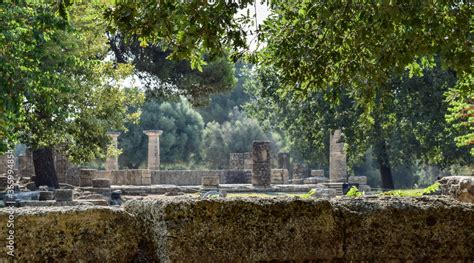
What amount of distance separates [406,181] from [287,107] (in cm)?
2219

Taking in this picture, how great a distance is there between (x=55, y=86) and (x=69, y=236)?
11.5 m

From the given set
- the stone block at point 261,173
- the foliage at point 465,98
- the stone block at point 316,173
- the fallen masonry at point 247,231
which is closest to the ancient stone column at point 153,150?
the stone block at point 316,173

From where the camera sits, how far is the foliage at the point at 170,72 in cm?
3575

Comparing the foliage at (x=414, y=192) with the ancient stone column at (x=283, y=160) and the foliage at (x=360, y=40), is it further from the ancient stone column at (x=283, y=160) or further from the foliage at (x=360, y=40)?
the ancient stone column at (x=283, y=160)

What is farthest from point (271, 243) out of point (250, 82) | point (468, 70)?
point (250, 82)

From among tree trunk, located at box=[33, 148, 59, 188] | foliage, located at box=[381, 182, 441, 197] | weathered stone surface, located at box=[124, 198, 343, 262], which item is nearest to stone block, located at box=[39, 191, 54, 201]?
tree trunk, located at box=[33, 148, 59, 188]

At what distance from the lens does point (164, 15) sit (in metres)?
6.18

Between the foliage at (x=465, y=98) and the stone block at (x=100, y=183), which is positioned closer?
the foliage at (x=465, y=98)

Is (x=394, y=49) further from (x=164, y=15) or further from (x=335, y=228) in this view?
(x=335, y=228)

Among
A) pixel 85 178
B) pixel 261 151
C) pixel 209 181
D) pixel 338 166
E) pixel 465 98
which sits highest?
pixel 261 151

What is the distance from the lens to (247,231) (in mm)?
3461

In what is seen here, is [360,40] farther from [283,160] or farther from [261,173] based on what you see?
[283,160]

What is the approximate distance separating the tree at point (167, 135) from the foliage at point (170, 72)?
19278 millimetres

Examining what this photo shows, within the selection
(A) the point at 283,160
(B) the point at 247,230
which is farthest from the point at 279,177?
(B) the point at 247,230
